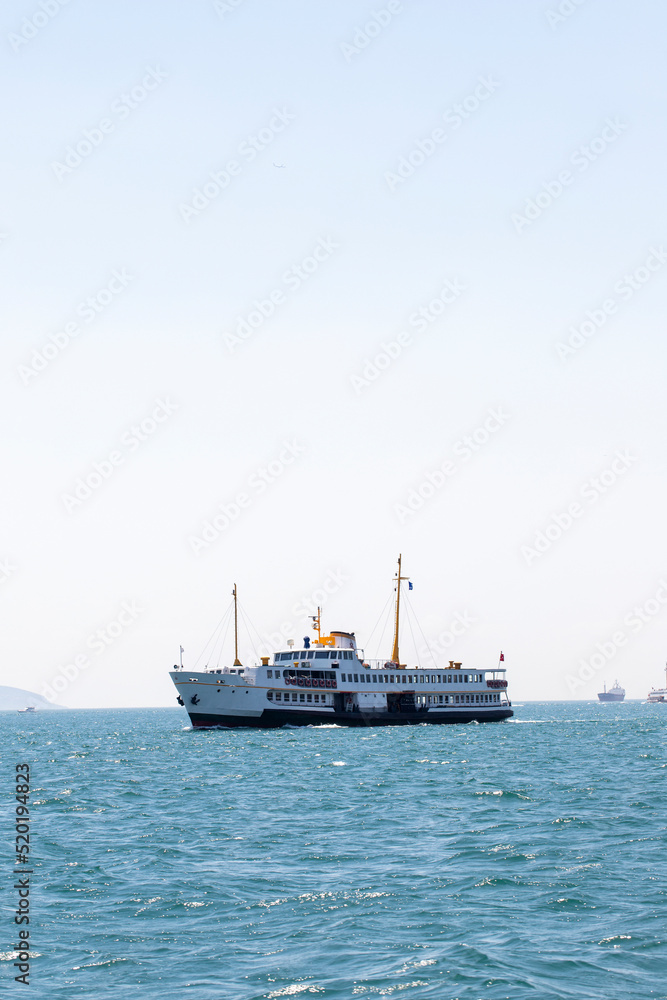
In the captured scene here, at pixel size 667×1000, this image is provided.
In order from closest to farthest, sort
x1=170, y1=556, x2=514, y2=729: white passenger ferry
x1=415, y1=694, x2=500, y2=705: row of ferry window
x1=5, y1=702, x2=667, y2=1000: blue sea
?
x1=5, y1=702, x2=667, y2=1000: blue sea → x1=170, y1=556, x2=514, y2=729: white passenger ferry → x1=415, y1=694, x2=500, y2=705: row of ferry window

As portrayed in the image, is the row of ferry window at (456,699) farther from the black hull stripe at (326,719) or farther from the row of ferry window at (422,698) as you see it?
the black hull stripe at (326,719)

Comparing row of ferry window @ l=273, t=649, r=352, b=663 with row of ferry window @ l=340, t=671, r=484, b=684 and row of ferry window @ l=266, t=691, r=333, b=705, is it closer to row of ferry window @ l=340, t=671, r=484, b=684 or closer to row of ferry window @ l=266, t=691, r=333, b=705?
row of ferry window @ l=340, t=671, r=484, b=684

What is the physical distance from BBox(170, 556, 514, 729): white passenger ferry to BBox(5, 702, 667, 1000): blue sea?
3921cm

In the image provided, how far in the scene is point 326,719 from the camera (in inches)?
3536

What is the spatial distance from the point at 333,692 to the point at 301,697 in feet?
A: 12.1

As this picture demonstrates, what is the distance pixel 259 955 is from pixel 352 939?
6.25 feet

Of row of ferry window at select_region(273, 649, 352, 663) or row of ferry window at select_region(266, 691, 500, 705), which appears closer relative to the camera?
row of ferry window at select_region(266, 691, 500, 705)

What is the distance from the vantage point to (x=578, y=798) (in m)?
37.6

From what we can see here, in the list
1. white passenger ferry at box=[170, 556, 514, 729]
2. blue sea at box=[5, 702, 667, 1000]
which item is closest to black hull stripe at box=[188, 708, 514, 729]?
white passenger ferry at box=[170, 556, 514, 729]

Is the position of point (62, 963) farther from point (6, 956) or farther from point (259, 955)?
point (259, 955)

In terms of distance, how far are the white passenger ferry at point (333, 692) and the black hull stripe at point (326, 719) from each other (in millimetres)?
90

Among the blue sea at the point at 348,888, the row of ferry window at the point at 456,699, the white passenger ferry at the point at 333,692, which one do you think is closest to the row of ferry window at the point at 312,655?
the white passenger ferry at the point at 333,692

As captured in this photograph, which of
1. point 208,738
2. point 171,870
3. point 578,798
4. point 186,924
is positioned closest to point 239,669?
point 208,738

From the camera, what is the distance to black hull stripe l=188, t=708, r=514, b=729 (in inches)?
3398
